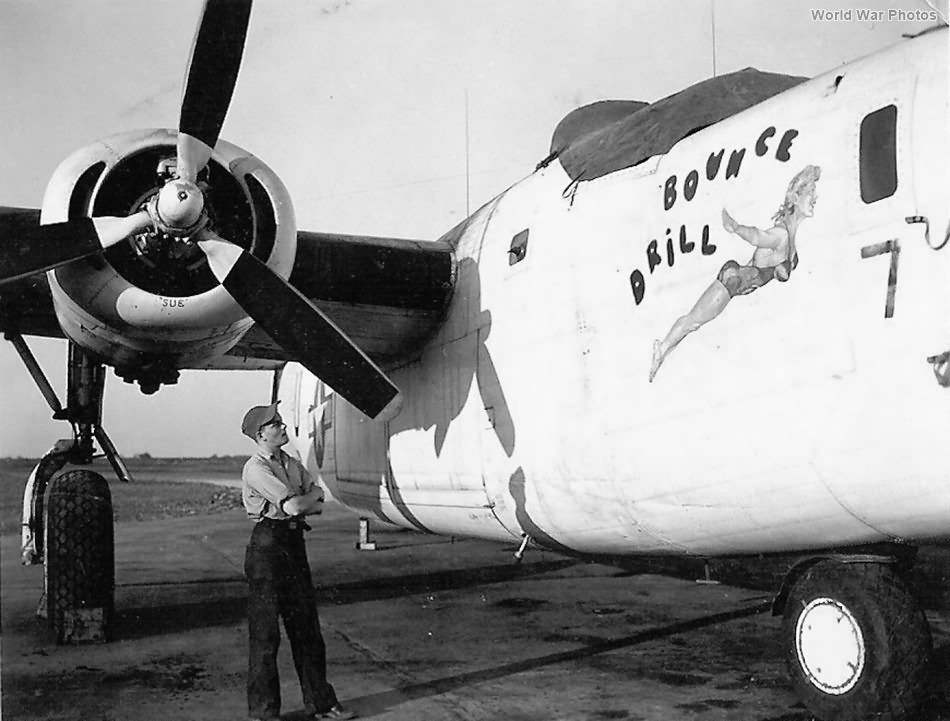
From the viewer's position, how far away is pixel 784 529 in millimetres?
4438

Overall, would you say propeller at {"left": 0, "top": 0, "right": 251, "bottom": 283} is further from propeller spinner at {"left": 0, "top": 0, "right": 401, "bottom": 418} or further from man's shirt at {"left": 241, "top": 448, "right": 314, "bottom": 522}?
man's shirt at {"left": 241, "top": 448, "right": 314, "bottom": 522}

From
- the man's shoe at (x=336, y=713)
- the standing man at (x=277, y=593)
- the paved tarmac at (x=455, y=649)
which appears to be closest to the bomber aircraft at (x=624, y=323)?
the paved tarmac at (x=455, y=649)

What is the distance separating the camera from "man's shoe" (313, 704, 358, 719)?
4766 millimetres

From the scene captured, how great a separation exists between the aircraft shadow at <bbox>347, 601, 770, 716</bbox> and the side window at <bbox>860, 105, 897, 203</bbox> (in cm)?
334

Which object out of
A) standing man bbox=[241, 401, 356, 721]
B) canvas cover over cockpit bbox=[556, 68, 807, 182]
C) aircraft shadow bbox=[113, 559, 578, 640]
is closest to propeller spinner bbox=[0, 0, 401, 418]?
standing man bbox=[241, 401, 356, 721]

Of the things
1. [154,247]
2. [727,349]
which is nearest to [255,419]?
[154,247]

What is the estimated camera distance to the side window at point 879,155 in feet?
13.0

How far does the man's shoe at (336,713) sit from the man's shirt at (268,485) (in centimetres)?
99

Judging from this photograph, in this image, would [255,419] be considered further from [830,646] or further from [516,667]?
[830,646]

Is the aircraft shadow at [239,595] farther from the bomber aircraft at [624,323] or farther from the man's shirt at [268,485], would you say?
the man's shirt at [268,485]

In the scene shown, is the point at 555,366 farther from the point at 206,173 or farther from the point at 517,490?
the point at 206,173

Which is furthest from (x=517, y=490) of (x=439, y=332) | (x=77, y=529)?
(x=77, y=529)

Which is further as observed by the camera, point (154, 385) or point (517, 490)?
point (154, 385)

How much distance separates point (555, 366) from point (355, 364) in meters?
1.34
